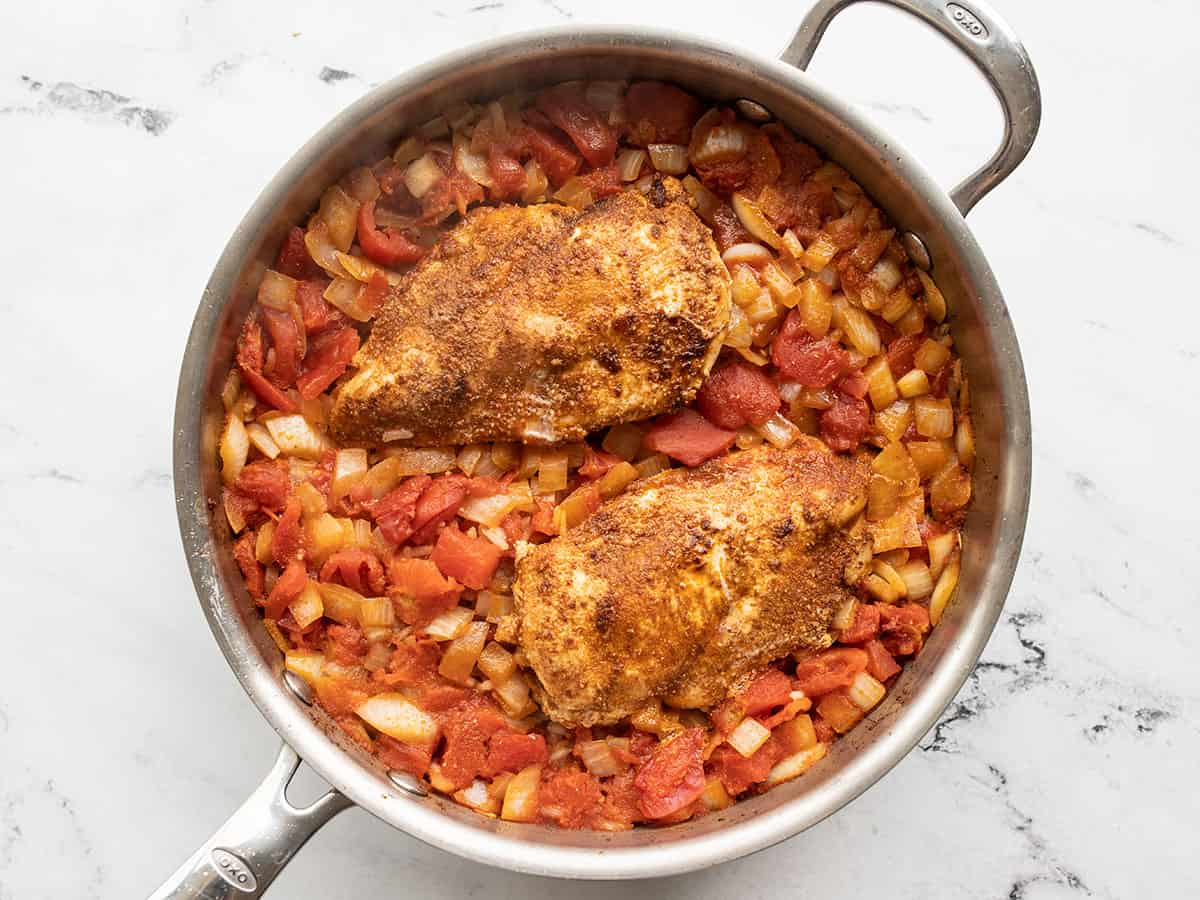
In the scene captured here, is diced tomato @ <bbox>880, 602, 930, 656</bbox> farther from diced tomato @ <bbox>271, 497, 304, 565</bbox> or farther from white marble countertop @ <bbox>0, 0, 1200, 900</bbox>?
diced tomato @ <bbox>271, 497, 304, 565</bbox>

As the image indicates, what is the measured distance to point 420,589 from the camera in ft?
10.2

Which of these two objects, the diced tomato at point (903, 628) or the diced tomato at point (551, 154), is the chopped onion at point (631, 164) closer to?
the diced tomato at point (551, 154)

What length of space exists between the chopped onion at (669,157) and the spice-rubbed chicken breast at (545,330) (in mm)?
179

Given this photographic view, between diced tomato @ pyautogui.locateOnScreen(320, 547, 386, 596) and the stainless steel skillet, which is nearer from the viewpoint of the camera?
the stainless steel skillet

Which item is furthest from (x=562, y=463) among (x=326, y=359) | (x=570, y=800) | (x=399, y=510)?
(x=570, y=800)

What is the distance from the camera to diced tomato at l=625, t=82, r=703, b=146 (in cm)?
318

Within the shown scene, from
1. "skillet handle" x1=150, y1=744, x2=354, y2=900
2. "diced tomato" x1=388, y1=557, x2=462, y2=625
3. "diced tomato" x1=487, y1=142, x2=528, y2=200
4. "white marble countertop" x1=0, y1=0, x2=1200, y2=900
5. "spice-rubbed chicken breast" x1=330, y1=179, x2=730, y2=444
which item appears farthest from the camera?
"white marble countertop" x1=0, y1=0, x2=1200, y2=900

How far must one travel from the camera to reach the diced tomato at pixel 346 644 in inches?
124

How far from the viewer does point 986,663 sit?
11.5 ft

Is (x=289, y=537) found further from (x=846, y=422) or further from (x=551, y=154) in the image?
(x=846, y=422)

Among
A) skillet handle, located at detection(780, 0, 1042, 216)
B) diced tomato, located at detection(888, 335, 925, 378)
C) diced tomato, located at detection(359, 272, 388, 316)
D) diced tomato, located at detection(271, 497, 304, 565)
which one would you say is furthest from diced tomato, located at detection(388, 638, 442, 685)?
skillet handle, located at detection(780, 0, 1042, 216)

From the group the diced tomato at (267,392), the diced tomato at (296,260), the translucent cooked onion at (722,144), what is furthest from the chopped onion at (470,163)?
the diced tomato at (267,392)

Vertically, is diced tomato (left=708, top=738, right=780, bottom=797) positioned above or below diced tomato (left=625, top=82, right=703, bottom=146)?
below

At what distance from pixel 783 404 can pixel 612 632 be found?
863mm
